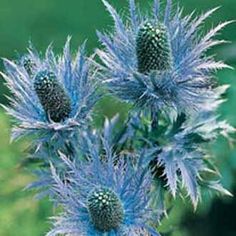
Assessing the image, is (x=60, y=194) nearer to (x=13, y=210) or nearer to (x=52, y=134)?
(x=52, y=134)

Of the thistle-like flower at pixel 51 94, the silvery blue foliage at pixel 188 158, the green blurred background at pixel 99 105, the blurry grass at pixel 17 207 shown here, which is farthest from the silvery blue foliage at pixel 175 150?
the blurry grass at pixel 17 207

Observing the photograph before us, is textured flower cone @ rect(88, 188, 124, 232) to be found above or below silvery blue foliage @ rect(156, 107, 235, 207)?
below

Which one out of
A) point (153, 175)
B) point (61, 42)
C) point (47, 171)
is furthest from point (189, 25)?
point (61, 42)

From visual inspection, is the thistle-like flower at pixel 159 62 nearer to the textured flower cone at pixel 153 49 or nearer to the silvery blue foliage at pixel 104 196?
the textured flower cone at pixel 153 49

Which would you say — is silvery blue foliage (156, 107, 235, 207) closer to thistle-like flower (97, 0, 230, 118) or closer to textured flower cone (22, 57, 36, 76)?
thistle-like flower (97, 0, 230, 118)

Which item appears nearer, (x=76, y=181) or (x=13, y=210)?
(x=76, y=181)


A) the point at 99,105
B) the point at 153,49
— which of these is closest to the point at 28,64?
the point at 153,49

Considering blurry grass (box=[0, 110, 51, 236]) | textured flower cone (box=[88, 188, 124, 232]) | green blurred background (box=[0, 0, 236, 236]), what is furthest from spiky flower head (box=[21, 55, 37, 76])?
blurry grass (box=[0, 110, 51, 236])
